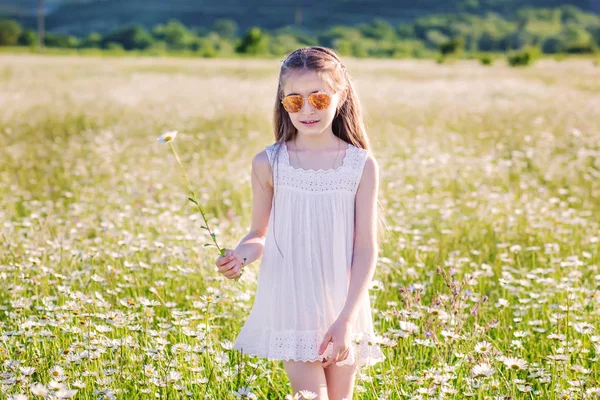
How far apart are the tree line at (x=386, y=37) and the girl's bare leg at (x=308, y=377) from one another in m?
46.9

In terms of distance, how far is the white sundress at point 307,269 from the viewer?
264 centimetres

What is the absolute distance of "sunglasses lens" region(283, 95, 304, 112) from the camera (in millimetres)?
2643

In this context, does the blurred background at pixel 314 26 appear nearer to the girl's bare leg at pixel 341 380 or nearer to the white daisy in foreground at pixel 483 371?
the girl's bare leg at pixel 341 380

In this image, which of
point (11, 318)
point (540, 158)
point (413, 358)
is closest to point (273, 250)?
point (413, 358)

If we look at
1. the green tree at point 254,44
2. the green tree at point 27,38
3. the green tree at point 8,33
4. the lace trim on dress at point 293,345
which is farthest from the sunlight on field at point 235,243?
the green tree at point 27,38

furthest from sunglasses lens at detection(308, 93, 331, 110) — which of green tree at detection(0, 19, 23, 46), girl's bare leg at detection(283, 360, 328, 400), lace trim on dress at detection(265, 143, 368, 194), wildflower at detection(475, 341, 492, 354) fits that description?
green tree at detection(0, 19, 23, 46)

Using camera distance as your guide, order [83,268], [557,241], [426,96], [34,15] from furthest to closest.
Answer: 1. [34,15]
2. [426,96]
3. [557,241]
4. [83,268]

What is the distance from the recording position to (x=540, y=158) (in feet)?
25.8

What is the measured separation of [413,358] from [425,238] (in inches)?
79.4

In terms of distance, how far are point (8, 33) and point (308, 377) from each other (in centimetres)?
7922

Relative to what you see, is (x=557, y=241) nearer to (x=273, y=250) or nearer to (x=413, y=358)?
(x=413, y=358)

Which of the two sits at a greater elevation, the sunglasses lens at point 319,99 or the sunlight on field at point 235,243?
the sunglasses lens at point 319,99

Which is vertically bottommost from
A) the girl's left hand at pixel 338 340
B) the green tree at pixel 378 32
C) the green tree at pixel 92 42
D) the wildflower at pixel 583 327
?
the green tree at pixel 92 42

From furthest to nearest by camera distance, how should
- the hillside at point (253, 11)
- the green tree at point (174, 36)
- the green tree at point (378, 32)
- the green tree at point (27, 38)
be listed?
the hillside at point (253, 11) < the green tree at point (378, 32) < the green tree at point (27, 38) < the green tree at point (174, 36)
